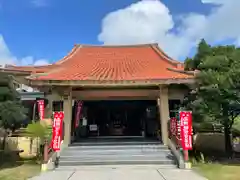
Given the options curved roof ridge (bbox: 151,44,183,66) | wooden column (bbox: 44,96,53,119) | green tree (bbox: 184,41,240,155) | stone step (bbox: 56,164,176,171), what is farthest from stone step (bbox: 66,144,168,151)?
curved roof ridge (bbox: 151,44,183,66)

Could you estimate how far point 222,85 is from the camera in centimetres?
930

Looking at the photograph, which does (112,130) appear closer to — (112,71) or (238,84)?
(112,71)

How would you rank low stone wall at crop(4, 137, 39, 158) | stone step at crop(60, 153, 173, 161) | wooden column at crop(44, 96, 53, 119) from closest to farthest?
stone step at crop(60, 153, 173, 161), low stone wall at crop(4, 137, 39, 158), wooden column at crop(44, 96, 53, 119)

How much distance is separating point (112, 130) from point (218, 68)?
8811 millimetres

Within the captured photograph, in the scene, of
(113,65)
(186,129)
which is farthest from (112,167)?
(113,65)

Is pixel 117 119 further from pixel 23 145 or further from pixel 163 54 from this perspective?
pixel 23 145

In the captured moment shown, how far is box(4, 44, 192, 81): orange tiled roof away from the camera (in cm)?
1116

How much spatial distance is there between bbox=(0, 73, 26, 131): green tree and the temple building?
0.92 metres

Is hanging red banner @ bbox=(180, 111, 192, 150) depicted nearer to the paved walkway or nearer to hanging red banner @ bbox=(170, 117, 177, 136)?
hanging red banner @ bbox=(170, 117, 177, 136)

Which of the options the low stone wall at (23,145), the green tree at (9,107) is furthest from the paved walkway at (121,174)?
the low stone wall at (23,145)

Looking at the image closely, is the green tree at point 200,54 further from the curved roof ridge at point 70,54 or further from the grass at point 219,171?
the curved roof ridge at point 70,54

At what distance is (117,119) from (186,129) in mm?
7828

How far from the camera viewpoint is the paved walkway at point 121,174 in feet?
25.4

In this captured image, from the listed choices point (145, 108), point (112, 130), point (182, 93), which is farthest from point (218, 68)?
point (112, 130)
